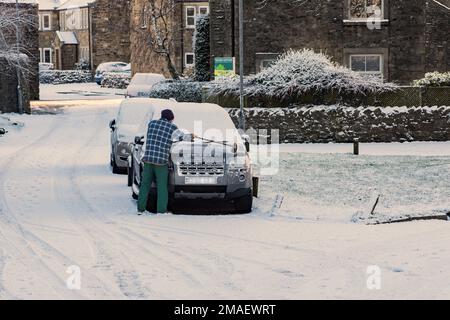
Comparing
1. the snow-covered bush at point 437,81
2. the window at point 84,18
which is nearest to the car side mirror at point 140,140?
the snow-covered bush at point 437,81

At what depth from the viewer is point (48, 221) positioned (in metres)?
14.9

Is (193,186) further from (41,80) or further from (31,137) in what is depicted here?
(41,80)

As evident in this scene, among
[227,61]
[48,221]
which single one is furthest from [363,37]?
[48,221]

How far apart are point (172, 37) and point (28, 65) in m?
21.9

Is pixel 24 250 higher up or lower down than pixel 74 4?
lower down

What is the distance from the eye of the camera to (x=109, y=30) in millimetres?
79500

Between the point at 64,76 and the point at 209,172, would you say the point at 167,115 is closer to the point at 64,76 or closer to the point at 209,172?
the point at 209,172

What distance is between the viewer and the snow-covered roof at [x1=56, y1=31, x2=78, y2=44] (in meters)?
84.4

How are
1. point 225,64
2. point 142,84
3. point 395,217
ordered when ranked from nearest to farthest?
1. point 395,217
2. point 225,64
3. point 142,84

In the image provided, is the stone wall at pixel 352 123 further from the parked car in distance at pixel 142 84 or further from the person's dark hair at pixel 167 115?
the parked car in distance at pixel 142 84

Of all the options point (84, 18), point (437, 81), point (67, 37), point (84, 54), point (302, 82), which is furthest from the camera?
point (67, 37)

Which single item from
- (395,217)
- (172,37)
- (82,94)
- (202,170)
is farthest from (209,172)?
(172,37)

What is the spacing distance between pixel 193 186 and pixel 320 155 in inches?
439

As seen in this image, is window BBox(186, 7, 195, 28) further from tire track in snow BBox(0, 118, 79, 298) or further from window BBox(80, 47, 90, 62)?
tire track in snow BBox(0, 118, 79, 298)
